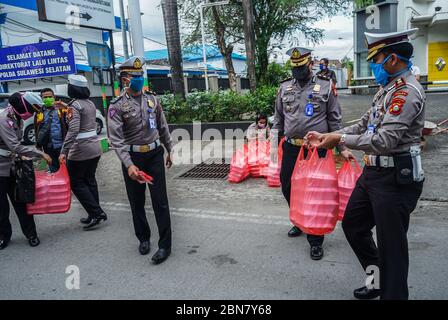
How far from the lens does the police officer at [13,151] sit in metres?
4.08

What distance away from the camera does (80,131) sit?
4848 mm

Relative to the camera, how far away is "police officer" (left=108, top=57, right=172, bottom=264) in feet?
11.9

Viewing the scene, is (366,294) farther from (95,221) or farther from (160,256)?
(95,221)

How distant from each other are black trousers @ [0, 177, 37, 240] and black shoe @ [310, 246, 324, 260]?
10.0ft

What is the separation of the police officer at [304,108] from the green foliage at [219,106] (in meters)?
6.21

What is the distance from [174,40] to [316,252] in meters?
8.83

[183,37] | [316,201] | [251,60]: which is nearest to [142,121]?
[316,201]

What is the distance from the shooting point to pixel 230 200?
569cm

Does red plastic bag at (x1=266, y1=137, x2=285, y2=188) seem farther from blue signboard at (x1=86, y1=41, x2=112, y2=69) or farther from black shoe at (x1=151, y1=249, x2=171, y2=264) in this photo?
blue signboard at (x1=86, y1=41, x2=112, y2=69)

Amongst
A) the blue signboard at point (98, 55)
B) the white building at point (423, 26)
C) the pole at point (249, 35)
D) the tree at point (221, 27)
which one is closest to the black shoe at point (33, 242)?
the blue signboard at point (98, 55)

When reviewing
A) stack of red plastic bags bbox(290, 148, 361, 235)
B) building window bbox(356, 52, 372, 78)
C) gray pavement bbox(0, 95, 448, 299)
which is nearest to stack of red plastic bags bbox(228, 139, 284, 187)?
gray pavement bbox(0, 95, 448, 299)

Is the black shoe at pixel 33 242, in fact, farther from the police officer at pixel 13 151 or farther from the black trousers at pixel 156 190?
the black trousers at pixel 156 190
